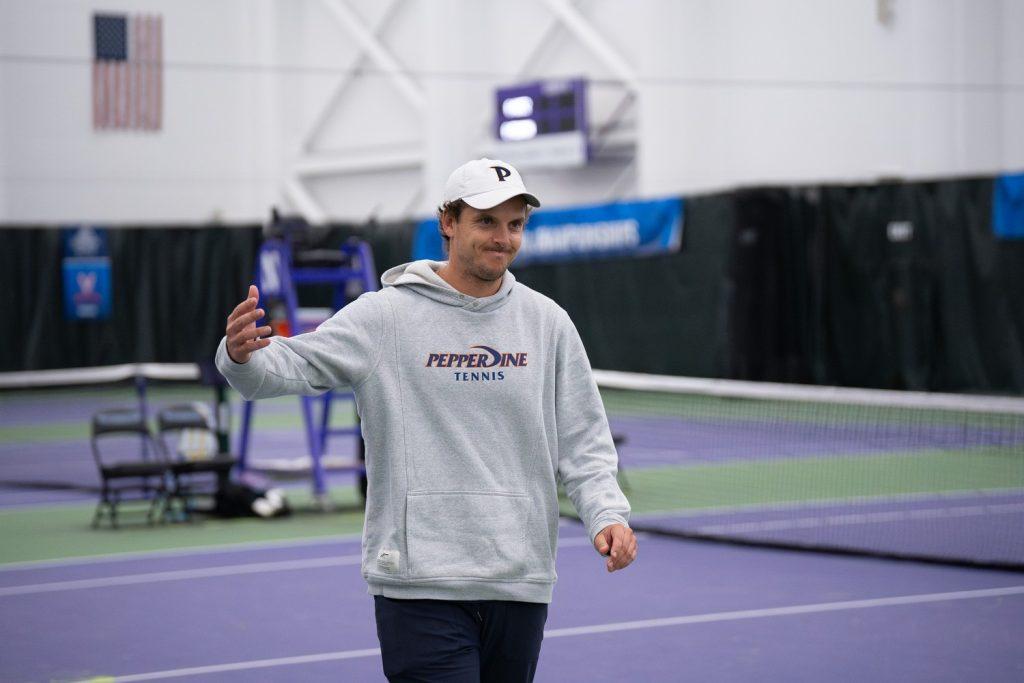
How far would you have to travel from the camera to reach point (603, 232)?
2195 cm

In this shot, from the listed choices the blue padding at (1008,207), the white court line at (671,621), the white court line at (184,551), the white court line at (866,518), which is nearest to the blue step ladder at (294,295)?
the white court line at (184,551)

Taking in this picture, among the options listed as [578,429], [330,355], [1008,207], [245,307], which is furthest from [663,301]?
[245,307]

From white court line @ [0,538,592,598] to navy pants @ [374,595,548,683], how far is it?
5454 millimetres

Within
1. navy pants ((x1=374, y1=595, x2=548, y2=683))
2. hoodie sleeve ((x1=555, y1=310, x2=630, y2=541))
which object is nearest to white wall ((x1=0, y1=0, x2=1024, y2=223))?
hoodie sleeve ((x1=555, y1=310, x2=630, y2=541))

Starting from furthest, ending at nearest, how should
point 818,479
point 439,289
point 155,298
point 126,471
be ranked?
point 155,298
point 818,479
point 126,471
point 439,289

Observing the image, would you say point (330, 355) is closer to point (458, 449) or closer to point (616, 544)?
Answer: point (458, 449)

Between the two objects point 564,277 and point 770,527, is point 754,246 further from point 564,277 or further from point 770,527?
point 770,527

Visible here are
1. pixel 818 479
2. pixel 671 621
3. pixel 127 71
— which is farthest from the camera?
pixel 127 71

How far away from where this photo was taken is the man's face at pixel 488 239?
3.45 meters

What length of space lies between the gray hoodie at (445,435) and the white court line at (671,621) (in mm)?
3107

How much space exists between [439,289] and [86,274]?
22782 millimetres

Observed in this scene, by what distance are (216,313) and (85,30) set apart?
7129 millimetres

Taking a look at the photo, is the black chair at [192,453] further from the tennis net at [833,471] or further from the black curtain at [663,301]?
the black curtain at [663,301]

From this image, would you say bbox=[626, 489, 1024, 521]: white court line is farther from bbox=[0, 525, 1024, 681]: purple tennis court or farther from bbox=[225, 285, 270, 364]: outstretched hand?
bbox=[225, 285, 270, 364]: outstretched hand
